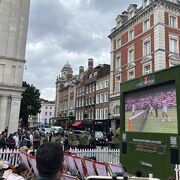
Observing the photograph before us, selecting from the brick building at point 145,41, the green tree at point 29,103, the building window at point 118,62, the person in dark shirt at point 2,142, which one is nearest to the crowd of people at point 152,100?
the person in dark shirt at point 2,142

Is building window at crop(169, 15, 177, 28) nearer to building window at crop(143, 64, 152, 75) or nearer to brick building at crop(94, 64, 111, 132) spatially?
building window at crop(143, 64, 152, 75)

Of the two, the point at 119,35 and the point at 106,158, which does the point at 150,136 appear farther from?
the point at 119,35

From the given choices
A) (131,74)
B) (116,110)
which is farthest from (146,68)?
(116,110)

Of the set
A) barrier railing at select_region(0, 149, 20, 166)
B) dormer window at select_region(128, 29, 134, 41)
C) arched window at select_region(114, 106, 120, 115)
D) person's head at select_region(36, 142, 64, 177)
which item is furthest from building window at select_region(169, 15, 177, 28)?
person's head at select_region(36, 142, 64, 177)

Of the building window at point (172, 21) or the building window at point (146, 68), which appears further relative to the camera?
the building window at point (146, 68)

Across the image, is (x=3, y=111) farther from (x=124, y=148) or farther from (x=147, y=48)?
(x=147, y=48)

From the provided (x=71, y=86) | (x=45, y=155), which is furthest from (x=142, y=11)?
(x=71, y=86)

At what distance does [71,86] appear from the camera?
2990 inches

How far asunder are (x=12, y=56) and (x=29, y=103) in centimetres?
2568

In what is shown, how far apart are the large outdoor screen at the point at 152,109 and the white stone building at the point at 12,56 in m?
16.6

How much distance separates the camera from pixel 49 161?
2.38m

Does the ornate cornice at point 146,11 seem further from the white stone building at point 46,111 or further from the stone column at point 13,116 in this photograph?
the white stone building at point 46,111

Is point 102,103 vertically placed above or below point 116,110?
above

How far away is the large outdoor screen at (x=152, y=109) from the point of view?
23.3 ft
